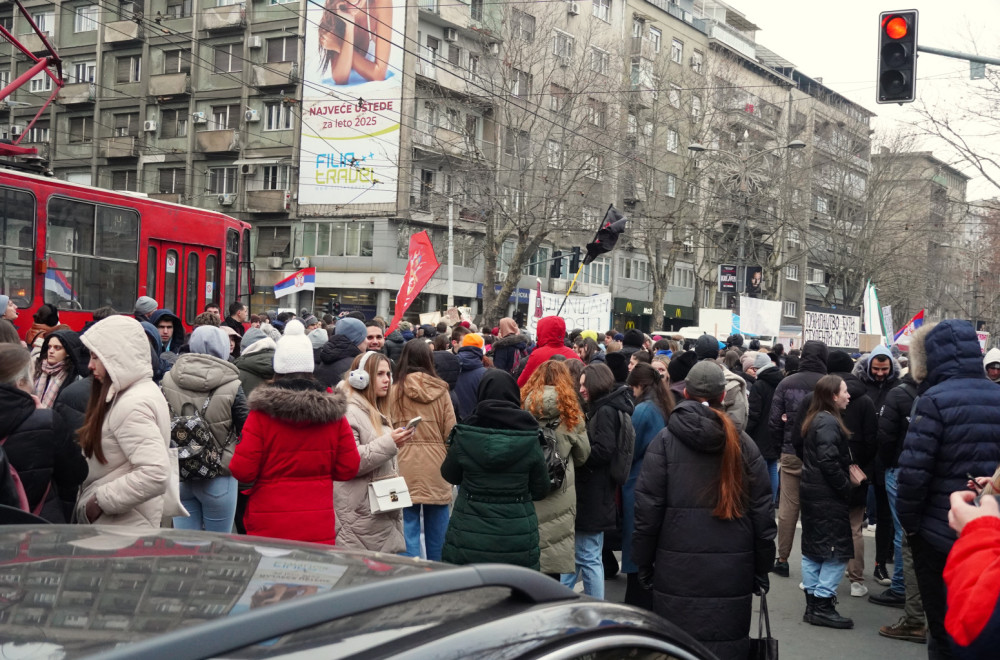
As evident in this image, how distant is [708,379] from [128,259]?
12266 mm

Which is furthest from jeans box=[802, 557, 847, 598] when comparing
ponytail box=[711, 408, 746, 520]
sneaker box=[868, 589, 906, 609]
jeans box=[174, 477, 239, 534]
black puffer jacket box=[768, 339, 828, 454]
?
jeans box=[174, 477, 239, 534]

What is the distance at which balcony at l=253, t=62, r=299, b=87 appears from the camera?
41534mm

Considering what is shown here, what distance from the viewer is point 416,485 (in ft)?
22.1

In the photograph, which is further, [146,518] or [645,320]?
[645,320]

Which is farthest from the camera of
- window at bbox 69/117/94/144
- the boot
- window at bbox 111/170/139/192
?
window at bbox 69/117/94/144

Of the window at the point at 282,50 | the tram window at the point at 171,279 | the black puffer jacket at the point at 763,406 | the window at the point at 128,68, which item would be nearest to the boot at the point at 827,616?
the black puffer jacket at the point at 763,406

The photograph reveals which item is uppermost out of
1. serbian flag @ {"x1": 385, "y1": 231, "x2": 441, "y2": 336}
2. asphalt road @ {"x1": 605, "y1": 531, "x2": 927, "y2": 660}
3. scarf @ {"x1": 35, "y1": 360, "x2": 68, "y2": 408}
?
serbian flag @ {"x1": 385, "y1": 231, "x2": 441, "y2": 336}

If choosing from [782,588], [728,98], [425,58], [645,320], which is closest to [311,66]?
[425,58]

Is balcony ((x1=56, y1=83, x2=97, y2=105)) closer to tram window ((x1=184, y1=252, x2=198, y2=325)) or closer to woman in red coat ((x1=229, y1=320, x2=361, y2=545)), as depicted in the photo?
tram window ((x1=184, y1=252, x2=198, y2=325))

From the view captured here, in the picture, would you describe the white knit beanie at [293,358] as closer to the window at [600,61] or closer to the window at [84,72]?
the window at [600,61]

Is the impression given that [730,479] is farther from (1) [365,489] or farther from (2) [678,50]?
(2) [678,50]

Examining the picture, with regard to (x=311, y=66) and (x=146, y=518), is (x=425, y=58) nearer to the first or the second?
(x=311, y=66)

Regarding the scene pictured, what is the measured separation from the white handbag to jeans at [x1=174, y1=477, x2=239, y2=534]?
39.1 inches

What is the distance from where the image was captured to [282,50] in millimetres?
42188
